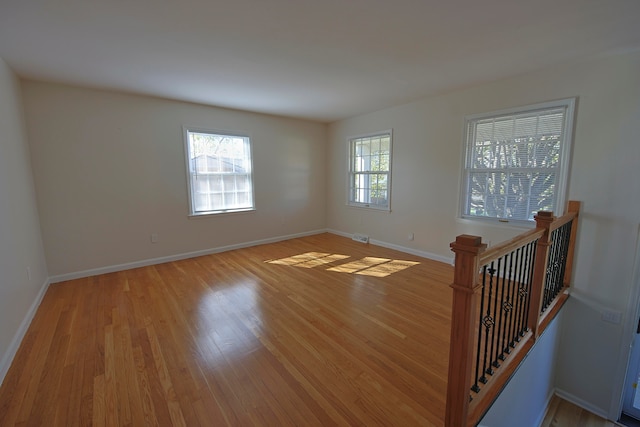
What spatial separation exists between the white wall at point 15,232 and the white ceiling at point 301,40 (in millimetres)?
529

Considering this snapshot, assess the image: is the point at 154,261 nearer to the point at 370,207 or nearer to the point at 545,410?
the point at 370,207

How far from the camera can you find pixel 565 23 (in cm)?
206

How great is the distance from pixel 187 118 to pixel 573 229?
5.29 metres

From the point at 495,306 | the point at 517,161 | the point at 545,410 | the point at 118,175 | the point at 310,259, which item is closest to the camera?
the point at 495,306

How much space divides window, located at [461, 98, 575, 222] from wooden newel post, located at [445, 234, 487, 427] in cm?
265

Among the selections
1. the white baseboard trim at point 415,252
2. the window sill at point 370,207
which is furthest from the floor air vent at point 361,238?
the window sill at point 370,207

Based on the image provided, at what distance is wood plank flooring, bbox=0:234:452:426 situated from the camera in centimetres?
159

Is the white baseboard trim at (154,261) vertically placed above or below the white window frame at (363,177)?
below

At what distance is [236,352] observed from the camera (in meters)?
2.10

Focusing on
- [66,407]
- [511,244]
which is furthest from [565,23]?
[66,407]

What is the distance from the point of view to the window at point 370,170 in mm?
4910

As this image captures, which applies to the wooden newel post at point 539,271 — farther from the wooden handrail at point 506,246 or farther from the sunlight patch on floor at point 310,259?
the sunlight patch on floor at point 310,259

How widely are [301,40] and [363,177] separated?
3355mm

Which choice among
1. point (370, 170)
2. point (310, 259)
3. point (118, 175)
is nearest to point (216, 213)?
point (118, 175)
